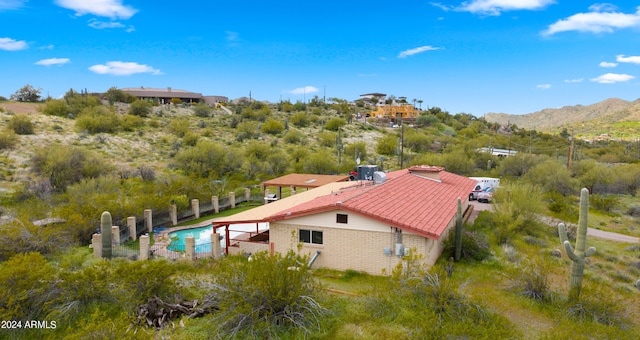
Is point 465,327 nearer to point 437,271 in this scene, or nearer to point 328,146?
point 437,271

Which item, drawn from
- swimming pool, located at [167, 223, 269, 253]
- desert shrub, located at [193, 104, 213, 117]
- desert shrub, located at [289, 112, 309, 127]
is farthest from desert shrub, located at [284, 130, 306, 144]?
swimming pool, located at [167, 223, 269, 253]

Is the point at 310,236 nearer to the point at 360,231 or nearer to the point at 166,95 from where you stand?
the point at 360,231

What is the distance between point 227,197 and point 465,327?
2300 cm

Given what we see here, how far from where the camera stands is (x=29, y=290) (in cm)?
1126

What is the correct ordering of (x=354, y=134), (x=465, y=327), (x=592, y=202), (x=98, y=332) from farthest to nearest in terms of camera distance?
(x=354, y=134), (x=592, y=202), (x=465, y=327), (x=98, y=332)

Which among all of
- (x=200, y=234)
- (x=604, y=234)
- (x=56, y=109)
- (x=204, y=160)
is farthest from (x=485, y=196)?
(x=56, y=109)

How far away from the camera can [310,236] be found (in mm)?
16422

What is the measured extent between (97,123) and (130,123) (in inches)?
184

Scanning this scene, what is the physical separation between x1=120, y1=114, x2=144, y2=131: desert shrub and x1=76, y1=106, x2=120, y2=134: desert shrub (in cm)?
80

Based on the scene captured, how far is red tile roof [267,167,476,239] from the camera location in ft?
49.4

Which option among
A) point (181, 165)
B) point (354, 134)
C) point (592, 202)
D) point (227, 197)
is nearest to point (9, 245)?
point (227, 197)

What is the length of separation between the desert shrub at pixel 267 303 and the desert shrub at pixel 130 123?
166 ft

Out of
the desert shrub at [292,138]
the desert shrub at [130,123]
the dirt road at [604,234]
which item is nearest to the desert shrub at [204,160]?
the desert shrub at [130,123]

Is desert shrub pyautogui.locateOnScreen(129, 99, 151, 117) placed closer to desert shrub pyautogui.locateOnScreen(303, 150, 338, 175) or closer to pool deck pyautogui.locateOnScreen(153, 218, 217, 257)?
desert shrub pyautogui.locateOnScreen(303, 150, 338, 175)
